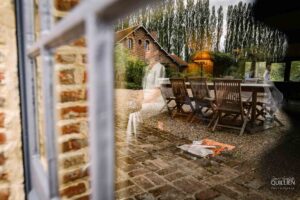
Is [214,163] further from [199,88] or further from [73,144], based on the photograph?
[199,88]

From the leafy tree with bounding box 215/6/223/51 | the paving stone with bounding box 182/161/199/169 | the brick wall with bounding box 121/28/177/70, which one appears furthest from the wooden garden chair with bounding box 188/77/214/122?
the leafy tree with bounding box 215/6/223/51

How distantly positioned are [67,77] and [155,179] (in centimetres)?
196

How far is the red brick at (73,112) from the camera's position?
1062 mm

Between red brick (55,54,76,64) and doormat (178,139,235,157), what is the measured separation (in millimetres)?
2781

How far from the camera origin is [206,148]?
379cm

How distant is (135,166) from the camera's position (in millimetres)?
3086

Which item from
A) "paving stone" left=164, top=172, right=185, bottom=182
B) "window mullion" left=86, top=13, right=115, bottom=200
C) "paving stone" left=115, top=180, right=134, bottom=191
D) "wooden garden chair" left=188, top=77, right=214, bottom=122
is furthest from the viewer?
"wooden garden chair" left=188, top=77, right=214, bottom=122

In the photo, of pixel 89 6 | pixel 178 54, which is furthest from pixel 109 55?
pixel 178 54

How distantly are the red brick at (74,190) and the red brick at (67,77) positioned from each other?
46cm

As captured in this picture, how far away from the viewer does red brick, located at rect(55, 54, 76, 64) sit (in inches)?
40.6

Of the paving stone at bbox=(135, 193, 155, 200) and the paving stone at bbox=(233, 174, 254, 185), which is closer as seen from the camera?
the paving stone at bbox=(135, 193, 155, 200)

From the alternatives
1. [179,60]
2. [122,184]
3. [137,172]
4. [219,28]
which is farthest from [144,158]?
[219,28]

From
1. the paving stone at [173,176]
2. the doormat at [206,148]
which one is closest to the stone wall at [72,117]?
the paving stone at [173,176]

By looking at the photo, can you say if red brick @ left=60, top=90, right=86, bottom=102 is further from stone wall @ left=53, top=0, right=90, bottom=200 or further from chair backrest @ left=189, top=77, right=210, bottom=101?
chair backrest @ left=189, top=77, right=210, bottom=101
